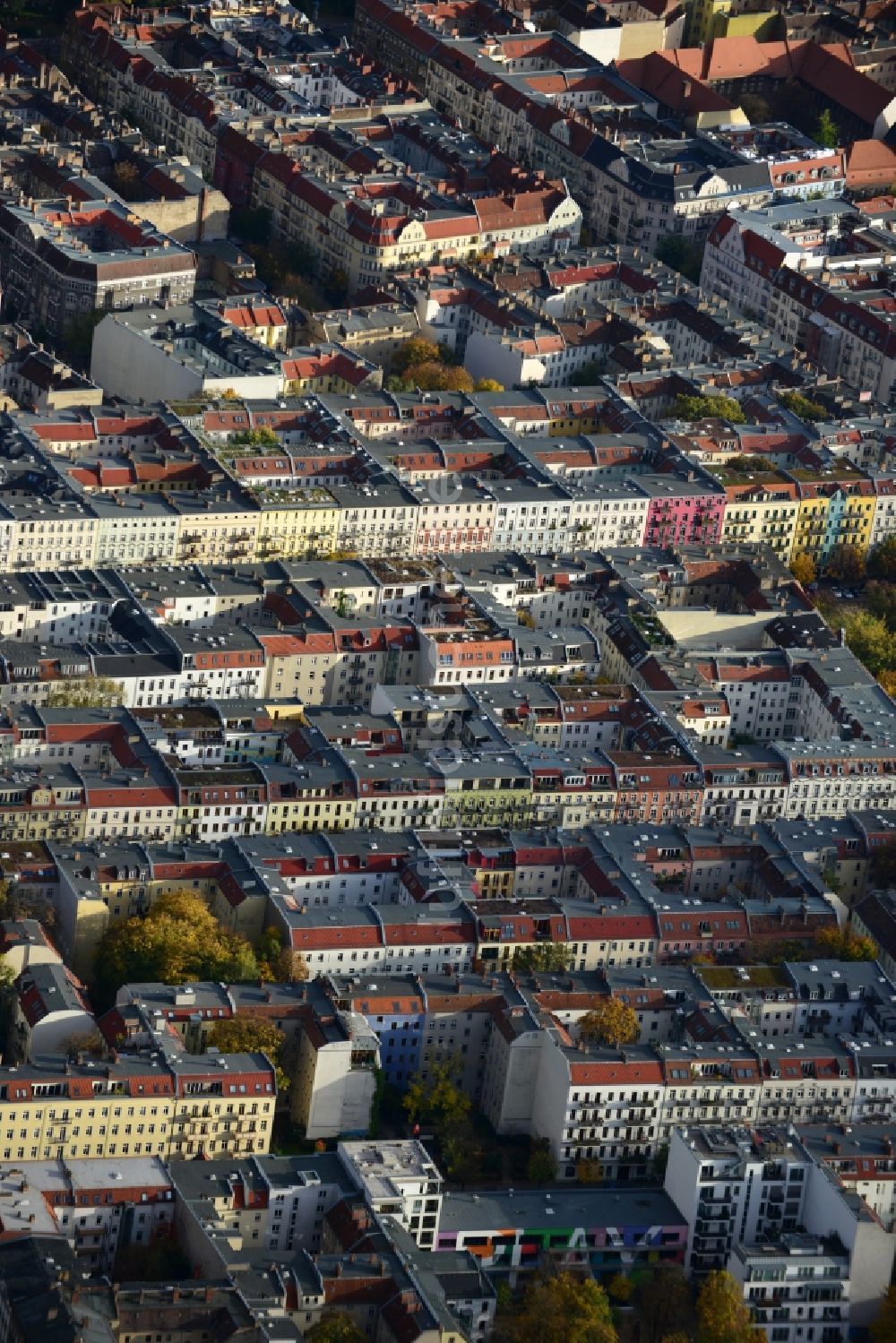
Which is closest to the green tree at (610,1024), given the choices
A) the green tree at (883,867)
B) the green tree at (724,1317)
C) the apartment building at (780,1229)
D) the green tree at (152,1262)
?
the apartment building at (780,1229)

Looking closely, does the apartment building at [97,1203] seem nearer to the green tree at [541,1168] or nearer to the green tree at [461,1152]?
the green tree at [461,1152]

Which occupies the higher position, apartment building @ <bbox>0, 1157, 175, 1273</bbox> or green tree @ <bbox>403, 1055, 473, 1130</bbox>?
apartment building @ <bbox>0, 1157, 175, 1273</bbox>

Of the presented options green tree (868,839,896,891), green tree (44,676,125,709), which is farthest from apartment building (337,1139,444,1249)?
green tree (44,676,125,709)

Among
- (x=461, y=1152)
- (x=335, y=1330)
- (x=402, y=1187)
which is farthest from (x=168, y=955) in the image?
(x=335, y=1330)

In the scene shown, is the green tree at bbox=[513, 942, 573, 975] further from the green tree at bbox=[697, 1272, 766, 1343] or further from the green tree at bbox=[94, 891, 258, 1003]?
the green tree at bbox=[697, 1272, 766, 1343]

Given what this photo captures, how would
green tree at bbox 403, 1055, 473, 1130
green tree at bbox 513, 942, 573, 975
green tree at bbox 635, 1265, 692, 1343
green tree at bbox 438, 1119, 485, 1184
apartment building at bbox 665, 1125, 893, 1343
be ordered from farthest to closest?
1. green tree at bbox 513, 942, 573, 975
2. green tree at bbox 403, 1055, 473, 1130
3. green tree at bbox 438, 1119, 485, 1184
4. apartment building at bbox 665, 1125, 893, 1343
5. green tree at bbox 635, 1265, 692, 1343

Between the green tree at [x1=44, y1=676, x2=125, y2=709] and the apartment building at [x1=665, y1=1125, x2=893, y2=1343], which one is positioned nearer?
the apartment building at [x1=665, y1=1125, x2=893, y2=1343]
